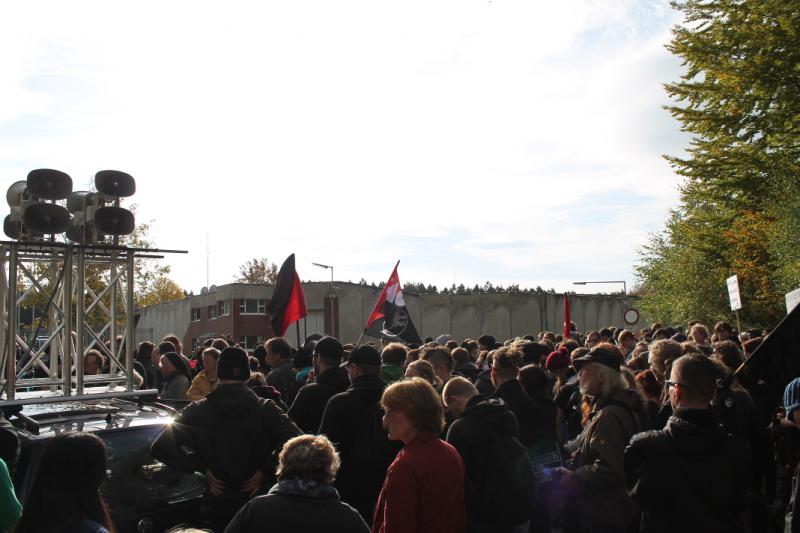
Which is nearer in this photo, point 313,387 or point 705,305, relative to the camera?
point 313,387

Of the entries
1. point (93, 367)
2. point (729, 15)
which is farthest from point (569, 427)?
point (729, 15)

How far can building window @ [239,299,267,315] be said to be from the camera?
57.1 meters

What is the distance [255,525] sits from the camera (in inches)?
123

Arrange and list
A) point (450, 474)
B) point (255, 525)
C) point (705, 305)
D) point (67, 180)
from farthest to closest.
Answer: point (705, 305)
point (67, 180)
point (450, 474)
point (255, 525)

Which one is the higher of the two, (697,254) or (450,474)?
(697,254)

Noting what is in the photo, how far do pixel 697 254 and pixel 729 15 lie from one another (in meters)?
8.30

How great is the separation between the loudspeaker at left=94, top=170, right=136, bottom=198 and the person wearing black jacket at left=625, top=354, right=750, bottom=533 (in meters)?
5.79

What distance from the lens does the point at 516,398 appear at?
6.04 m

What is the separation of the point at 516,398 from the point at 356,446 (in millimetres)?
1400

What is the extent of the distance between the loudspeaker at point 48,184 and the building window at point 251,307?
50695 mm

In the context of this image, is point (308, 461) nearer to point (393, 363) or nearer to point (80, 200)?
point (393, 363)

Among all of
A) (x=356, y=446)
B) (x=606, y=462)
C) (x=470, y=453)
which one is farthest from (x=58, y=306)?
(x=606, y=462)

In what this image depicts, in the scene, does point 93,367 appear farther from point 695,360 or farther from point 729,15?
point 729,15

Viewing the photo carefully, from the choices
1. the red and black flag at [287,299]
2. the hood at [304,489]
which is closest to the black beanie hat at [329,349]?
the hood at [304,489]
